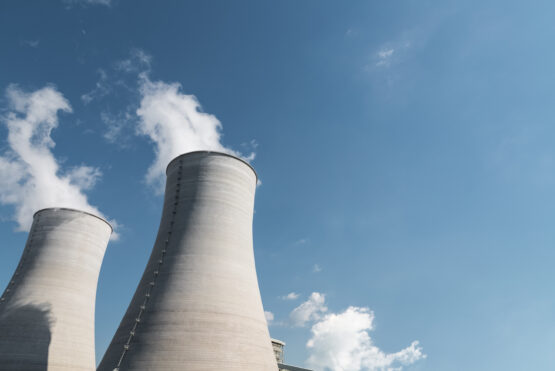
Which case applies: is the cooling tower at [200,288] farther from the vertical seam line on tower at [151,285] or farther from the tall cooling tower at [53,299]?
the tall cooling tower at [53,299]

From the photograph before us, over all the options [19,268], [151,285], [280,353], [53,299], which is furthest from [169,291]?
[280,353]

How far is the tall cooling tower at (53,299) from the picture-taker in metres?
17.2

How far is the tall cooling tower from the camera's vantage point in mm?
17219

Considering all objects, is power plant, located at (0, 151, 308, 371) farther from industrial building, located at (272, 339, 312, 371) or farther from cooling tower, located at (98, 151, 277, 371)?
industrial building, located at (272, 339, 312, 371)

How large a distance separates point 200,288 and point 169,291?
984mm

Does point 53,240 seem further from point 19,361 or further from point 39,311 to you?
point 19,361

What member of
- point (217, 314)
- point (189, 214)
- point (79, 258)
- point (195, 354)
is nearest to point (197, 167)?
point (189, 214)

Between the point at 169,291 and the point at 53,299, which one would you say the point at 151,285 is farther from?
the point at 53,299

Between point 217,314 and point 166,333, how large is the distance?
1.49m

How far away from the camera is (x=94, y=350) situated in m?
19.1

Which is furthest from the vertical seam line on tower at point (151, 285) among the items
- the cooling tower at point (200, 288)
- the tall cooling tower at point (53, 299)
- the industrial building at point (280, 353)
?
the industrial building at point (280, 353)

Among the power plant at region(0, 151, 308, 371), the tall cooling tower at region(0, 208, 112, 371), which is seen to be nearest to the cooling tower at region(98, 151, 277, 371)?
the power plant at region(0, 151, 308, 371)

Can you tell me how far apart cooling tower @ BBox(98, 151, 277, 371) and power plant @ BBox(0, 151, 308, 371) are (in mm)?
31

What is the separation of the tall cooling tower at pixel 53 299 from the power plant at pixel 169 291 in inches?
1.7
